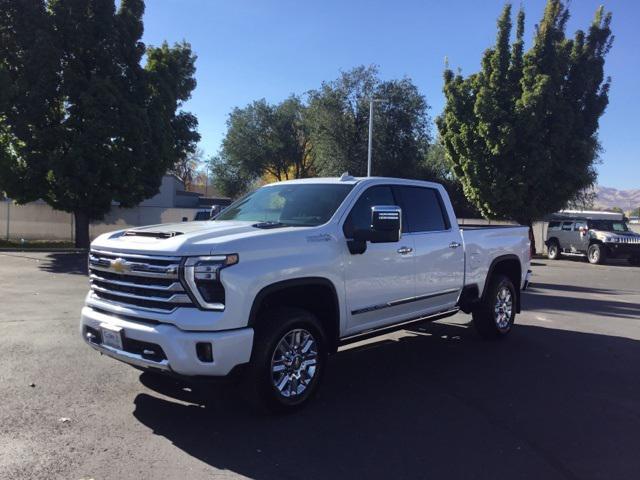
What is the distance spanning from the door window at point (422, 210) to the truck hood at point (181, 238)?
66.0 inches

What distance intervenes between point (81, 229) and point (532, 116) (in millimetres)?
18791

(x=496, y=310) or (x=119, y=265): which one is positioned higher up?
(x=119, y=265)

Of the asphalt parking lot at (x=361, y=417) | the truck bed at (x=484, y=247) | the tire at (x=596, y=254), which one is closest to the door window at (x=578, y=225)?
the tire at (x=596, y=254)

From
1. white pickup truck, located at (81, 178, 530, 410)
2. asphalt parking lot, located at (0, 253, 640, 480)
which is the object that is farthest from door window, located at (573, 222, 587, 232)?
white pickup truck, located at (81, 178, 530, 410)

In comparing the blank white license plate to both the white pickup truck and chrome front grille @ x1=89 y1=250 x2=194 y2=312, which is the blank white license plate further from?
chrome front grille @ x1=89 y1=250 x2=194 y2=312

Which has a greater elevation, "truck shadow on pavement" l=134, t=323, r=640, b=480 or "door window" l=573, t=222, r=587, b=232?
"door window" l=573, t=222, r=587, b=232

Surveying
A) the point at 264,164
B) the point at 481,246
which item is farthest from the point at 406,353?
the point at 264,164

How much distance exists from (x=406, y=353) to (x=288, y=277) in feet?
9.56

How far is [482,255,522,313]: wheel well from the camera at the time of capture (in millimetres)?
7432

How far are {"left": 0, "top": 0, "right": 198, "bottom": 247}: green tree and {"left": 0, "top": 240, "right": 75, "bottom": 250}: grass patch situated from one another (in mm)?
2861

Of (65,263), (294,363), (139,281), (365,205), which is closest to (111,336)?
(139,281)

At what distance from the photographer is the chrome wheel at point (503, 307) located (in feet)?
24.9

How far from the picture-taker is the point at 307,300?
497 centimetres

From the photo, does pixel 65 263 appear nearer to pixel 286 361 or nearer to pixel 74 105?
pixel 74 105
